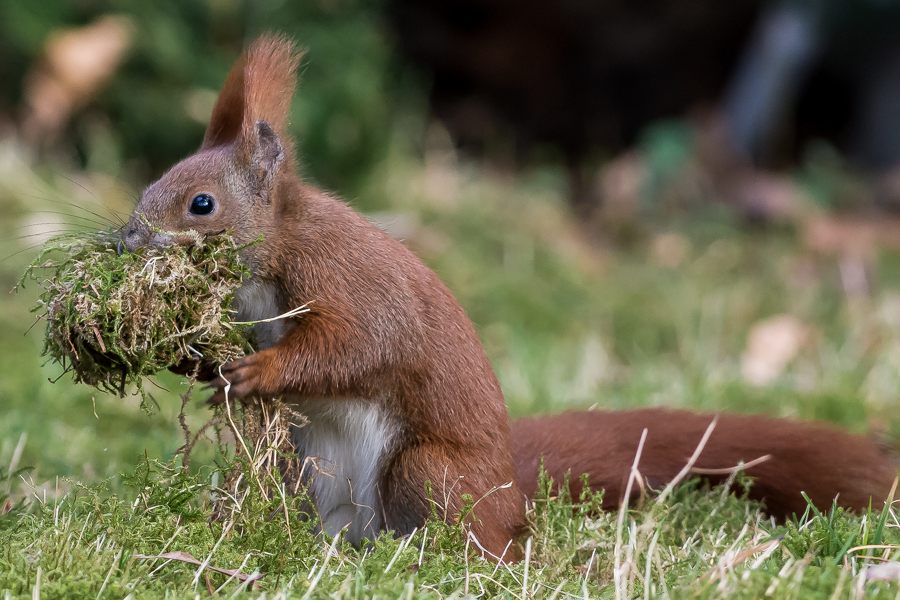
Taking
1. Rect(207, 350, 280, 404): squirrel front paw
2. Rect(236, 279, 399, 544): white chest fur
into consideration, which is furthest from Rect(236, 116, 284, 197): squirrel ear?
→ Rect(207, 350, 280, 404): squirrel front paw

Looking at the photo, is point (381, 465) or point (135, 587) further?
point (381, 465)

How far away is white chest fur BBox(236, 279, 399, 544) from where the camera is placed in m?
2.70

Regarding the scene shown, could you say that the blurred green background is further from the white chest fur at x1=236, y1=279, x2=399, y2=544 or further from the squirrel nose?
the squirrel nose

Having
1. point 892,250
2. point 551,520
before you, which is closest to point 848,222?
point 892,250

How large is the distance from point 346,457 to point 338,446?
0.14 ft

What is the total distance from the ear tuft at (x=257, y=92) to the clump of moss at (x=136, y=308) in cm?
53

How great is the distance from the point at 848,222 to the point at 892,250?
20.8 inches

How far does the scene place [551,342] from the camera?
571 centimetres

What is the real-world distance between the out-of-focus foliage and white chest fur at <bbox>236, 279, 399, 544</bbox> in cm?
445

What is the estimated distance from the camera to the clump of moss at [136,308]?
2332mm

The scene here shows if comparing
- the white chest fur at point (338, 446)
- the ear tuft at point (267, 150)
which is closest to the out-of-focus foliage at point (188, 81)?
the ear tuft at point (267, 150)

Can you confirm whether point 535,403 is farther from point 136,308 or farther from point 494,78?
point 494,78

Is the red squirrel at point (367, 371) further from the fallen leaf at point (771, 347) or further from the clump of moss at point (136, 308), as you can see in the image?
the fallen leaf at point (771, 347)

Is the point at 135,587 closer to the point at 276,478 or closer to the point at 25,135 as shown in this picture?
the point at 276,478
